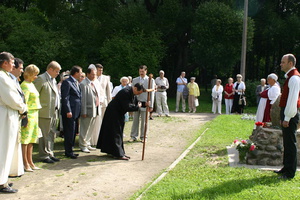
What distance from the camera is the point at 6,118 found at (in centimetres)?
609

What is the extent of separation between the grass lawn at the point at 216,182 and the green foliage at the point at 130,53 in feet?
56.2

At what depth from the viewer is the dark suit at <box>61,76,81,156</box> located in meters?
8.52

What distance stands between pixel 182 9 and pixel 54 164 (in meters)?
25.5

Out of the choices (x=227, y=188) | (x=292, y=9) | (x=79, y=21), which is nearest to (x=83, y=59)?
(x=79, y=21)

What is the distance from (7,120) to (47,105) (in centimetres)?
191

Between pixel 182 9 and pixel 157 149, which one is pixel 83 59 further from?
pixel 157 149

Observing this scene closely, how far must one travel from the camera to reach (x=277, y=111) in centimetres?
867

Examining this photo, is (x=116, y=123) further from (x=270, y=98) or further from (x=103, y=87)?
(x=270, y=98)

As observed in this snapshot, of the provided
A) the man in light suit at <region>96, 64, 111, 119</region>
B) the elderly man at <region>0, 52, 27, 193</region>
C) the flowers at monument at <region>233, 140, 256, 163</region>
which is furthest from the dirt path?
A: the flowers at monument at <region>233, 140, 256, 163</region>

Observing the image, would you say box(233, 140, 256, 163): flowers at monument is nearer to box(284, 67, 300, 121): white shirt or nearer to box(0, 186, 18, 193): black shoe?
box(284, 67, 300, 121): white shirt

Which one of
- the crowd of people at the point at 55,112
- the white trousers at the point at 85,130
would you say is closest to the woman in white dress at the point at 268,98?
the crowd of people at the point at 55,112

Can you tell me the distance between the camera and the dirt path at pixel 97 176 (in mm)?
6094

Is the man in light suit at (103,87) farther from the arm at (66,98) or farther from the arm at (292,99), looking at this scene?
the arm at (292,99)

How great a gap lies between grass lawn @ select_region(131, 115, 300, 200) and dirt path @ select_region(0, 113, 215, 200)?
50 centimetres
